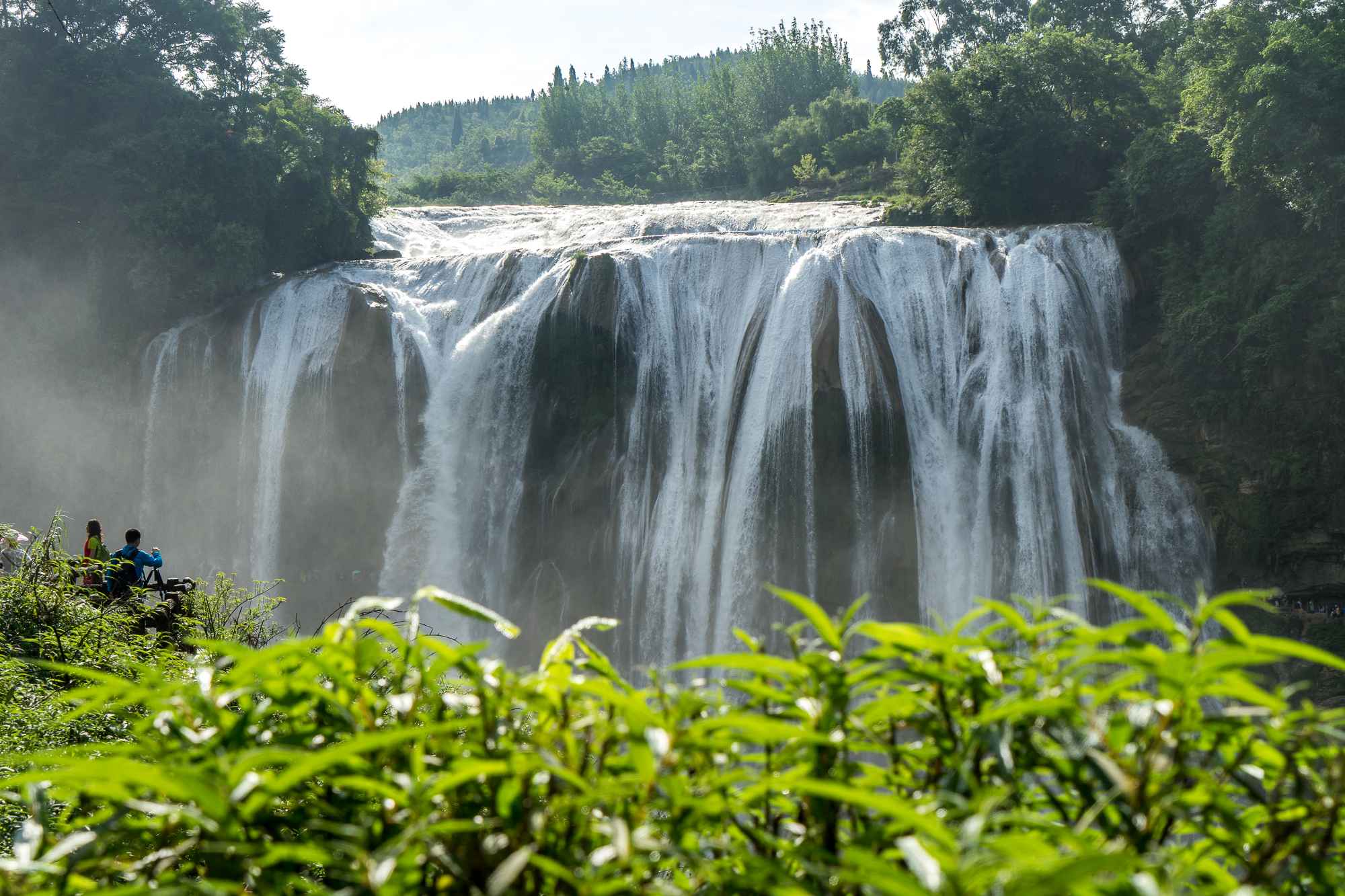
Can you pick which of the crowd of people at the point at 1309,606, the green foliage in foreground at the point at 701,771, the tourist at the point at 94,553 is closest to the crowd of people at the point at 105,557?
the tourist at the point at 94,553

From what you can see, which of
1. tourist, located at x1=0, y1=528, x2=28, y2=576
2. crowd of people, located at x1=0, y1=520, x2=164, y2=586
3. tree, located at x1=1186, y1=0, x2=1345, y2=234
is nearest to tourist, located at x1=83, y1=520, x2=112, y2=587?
crowd of people, located at x1=0, y1=520, x2=164, y2=586

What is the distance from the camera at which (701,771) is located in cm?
132

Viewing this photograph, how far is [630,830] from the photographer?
1.22m

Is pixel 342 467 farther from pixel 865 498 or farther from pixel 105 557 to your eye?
pixel 865 498

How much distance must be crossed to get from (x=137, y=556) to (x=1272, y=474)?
56.3 feet

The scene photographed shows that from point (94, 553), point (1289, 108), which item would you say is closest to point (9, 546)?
point (94, 553)

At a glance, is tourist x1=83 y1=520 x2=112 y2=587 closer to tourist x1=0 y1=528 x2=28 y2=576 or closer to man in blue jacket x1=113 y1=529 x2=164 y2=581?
man in blue jacket x1=113 y1=529 x2=164 y2=581

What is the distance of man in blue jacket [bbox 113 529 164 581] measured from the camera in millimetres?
8216

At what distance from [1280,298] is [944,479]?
6.67 m

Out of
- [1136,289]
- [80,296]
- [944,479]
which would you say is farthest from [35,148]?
[1136,289]

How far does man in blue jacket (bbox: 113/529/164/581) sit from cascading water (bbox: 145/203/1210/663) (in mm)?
9361

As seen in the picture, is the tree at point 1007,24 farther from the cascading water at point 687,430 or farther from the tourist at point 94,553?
the tourist at point 94,553

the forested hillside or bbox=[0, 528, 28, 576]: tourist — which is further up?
the forested hillside

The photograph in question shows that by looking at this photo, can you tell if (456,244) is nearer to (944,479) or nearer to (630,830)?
(944,479)
